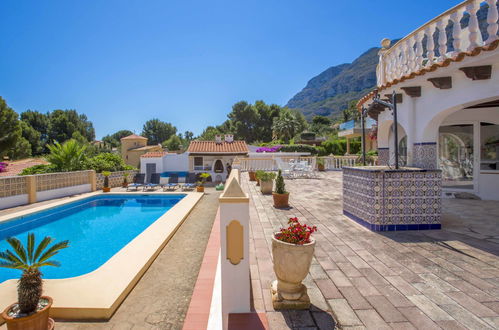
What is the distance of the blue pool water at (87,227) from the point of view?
6.50 m

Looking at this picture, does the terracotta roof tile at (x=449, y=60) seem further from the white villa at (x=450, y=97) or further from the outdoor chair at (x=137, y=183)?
the outdoor chair at (x=137, y=183)

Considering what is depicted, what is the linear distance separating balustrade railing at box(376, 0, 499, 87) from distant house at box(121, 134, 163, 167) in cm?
4476

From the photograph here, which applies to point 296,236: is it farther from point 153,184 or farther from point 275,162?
point 153,184

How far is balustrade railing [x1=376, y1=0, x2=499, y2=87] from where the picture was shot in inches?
164

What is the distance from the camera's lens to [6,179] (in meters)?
11.8

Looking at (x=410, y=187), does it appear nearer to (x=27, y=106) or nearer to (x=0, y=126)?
(x=0, y=126)

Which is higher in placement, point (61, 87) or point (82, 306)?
point (61, 87)

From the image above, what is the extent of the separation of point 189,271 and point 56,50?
837 inches

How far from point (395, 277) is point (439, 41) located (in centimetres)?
449

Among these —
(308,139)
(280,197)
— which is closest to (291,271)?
(280,197)

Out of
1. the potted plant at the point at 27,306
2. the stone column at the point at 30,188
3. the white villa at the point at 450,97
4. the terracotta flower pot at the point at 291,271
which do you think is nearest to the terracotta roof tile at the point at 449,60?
the white villa at the point at 450,97

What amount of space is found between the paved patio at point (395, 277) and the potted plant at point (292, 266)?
0.11 metres

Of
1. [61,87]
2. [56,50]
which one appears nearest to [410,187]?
[56,50]

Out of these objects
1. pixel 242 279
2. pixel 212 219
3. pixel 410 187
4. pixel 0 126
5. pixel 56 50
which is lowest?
pixel 212 219
